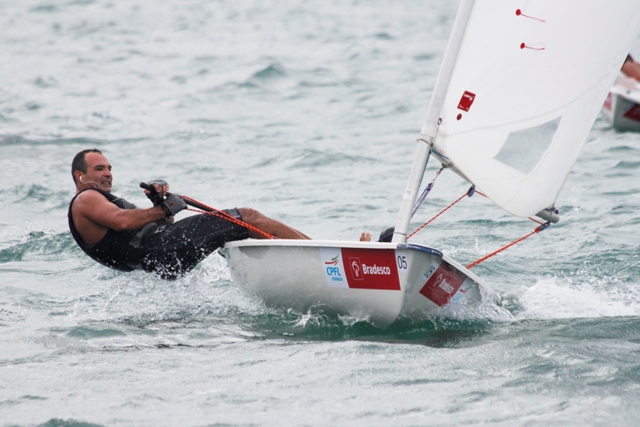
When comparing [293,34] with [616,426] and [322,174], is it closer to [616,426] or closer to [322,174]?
[322,174]

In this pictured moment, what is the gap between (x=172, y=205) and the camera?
4844 millimetres

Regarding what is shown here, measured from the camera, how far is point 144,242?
5.08 meters

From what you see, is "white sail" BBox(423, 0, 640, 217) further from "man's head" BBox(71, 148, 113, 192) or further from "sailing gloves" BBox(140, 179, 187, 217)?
"man's head" BBox(71, 148, 113, 192)

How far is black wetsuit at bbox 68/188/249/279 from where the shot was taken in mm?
5051

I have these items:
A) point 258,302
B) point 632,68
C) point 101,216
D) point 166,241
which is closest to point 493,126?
point 258,302

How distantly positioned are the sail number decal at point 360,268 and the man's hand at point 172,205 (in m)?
0.87

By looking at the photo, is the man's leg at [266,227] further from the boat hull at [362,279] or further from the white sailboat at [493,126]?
the white sailboat at [493,126]

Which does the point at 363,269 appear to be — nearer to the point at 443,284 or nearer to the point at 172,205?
the point at 443,284

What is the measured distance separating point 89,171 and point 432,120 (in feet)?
6.90

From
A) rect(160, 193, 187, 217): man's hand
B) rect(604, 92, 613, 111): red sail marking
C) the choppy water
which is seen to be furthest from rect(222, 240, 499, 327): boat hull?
A: rect(604, 92, 613, 111): red sail marking

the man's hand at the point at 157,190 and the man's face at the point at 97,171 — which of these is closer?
the man's hand at the point at 157,190

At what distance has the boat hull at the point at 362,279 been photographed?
443 cm

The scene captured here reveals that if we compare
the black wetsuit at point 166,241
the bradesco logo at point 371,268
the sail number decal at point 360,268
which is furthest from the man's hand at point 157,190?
the bradesco logo at point 371,268

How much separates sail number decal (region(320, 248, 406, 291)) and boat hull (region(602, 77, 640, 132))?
689 cm
